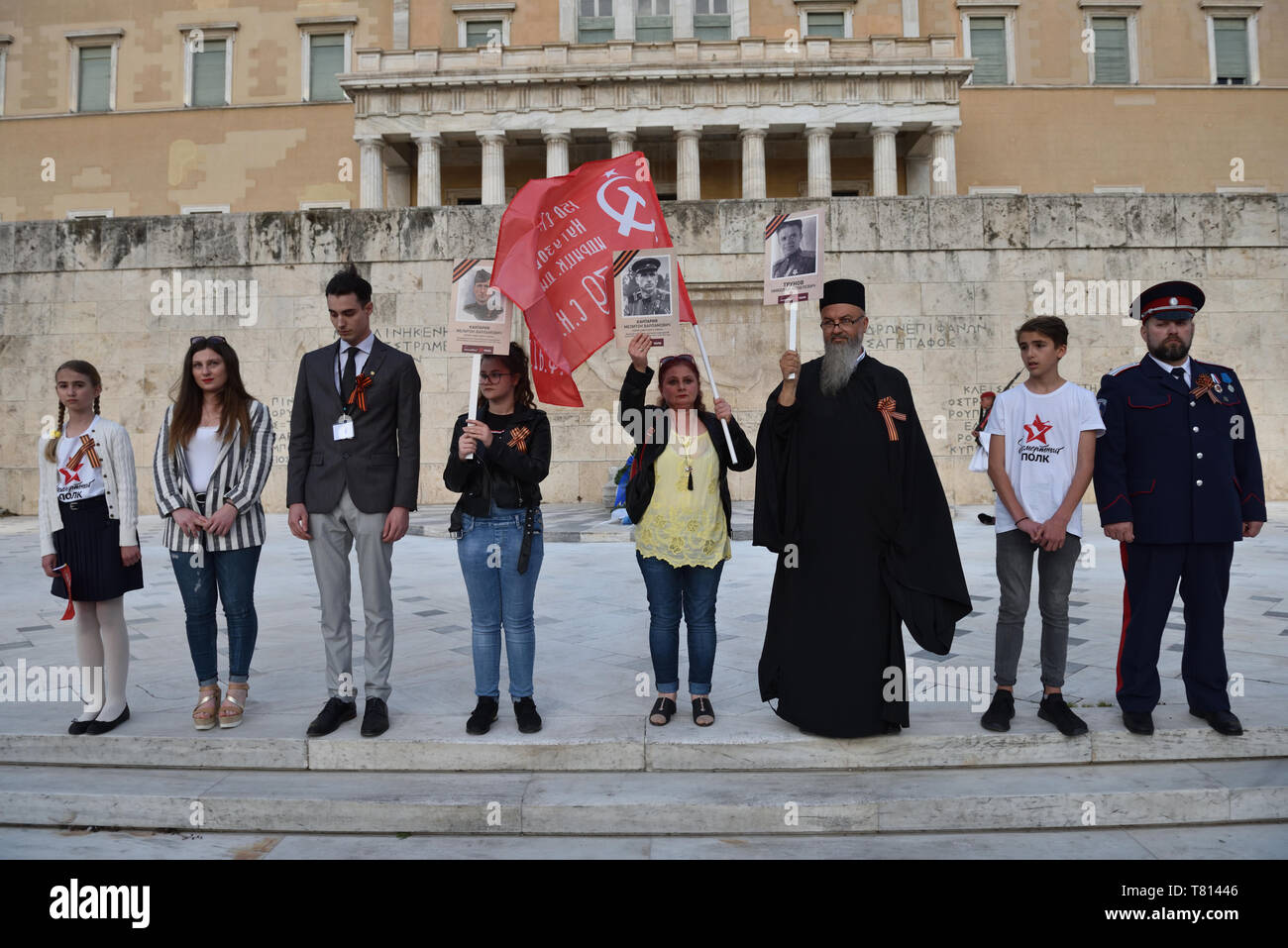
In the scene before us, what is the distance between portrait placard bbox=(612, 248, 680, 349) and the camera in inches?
160

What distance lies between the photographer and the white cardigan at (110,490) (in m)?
4.18

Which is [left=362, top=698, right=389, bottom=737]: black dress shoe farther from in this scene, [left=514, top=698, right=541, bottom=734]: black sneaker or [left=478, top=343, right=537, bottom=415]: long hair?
[left=478, top=343, right=537, bottom=415]: long hair

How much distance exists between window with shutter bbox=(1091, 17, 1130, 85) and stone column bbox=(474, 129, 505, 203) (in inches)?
971

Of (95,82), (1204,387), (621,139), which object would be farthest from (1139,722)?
(95,82)

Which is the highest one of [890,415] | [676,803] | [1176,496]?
[890,415]

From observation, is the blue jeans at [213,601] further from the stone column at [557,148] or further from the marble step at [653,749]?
the stone column at [557,148]

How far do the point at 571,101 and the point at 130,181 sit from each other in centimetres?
1965

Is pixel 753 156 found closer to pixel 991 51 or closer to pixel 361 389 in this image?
pixel 991 51

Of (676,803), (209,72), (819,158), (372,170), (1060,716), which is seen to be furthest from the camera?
(209,72)

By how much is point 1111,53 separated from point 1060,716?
127ft

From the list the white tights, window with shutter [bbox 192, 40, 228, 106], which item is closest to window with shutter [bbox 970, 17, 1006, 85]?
window with shutter [bbox 192, 40, 228, 106]

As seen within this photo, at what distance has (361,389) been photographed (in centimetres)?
410

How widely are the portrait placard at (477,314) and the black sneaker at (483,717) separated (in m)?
1.76
